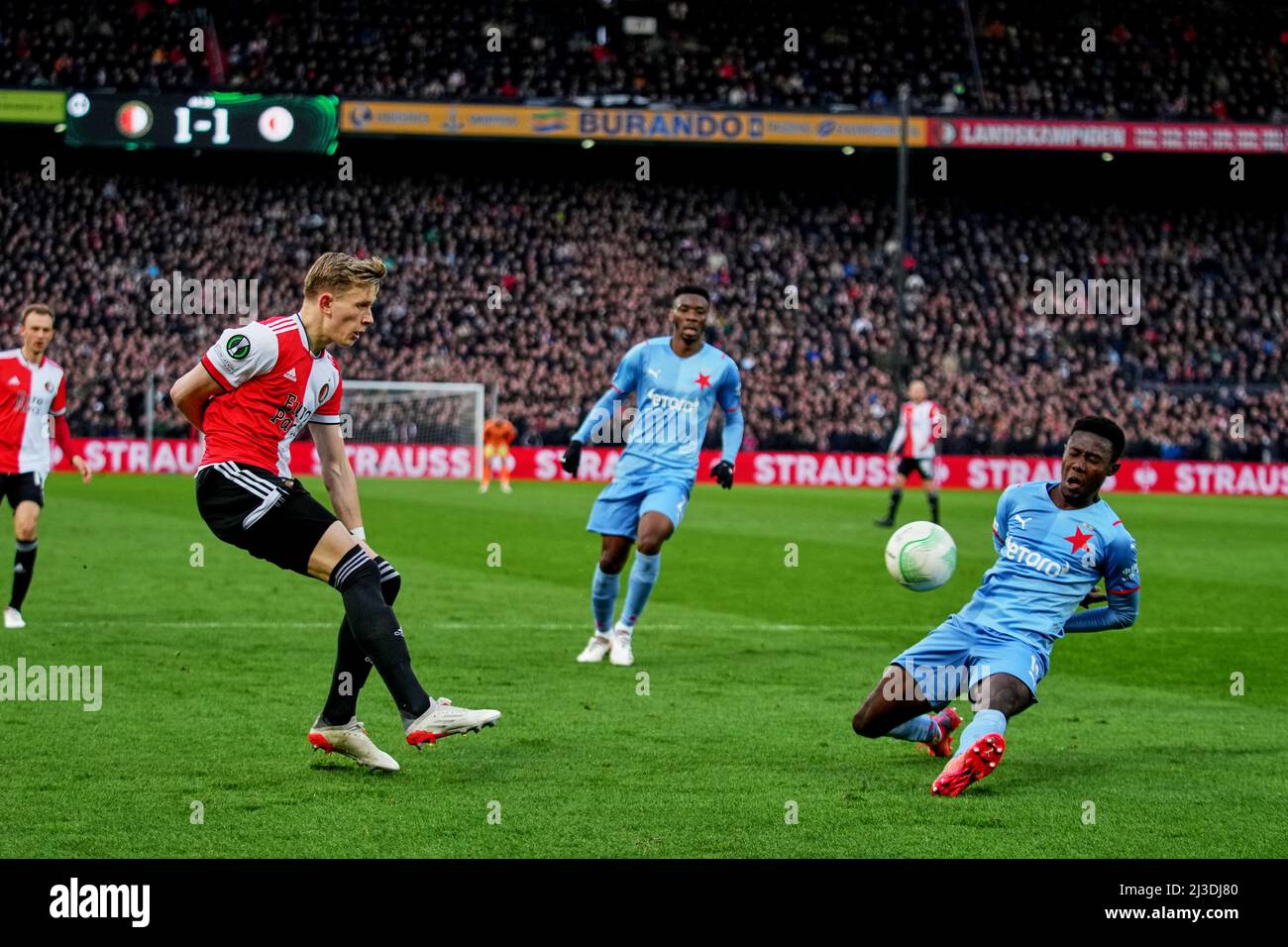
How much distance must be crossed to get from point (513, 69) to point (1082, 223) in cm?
1619

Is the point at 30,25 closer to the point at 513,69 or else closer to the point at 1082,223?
the point at 513,69

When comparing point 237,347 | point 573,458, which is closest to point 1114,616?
point 237,347

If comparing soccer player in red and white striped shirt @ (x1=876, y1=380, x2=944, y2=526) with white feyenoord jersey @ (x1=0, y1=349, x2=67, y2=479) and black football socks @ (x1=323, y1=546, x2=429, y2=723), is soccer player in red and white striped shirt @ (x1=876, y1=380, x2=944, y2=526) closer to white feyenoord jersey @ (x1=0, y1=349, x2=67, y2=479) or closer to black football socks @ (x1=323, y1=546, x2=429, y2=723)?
white feyenoord jersey @ (x1=0, y1=349, x2=67, y2=479)

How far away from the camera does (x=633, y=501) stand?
9.83 m

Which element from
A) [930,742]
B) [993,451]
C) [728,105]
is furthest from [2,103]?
[930,742]

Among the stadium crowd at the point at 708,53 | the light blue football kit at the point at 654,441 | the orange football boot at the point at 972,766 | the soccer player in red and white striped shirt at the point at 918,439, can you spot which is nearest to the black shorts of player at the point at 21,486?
the light blue football kit at the point at 654,441

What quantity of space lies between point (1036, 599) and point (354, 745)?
2.81 meters

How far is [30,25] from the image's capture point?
4169cm

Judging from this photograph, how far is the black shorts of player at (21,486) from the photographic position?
10742 millimetres

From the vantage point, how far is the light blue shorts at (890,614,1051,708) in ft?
20.9

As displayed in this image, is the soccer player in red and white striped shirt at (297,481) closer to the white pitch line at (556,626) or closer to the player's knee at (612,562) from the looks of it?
the player's knee at (612,562)

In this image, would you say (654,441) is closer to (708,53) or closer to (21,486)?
(21,486)

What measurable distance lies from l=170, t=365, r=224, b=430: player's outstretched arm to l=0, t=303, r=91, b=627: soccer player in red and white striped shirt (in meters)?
4.94

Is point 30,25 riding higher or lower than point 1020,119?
higher
